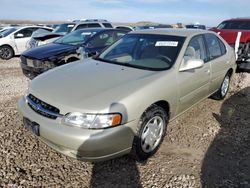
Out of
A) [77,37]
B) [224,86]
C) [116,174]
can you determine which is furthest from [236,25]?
[116,174]

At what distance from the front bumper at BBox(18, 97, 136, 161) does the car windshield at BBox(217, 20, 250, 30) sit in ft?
29.7

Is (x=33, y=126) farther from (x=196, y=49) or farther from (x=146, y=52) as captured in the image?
(x=196, y=49)

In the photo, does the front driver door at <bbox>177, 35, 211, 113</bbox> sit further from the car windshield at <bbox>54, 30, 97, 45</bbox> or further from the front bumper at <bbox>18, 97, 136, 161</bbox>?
the car windshield at <bbox>54, 30, 97, 45</bbox>

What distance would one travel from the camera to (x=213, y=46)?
4840mm

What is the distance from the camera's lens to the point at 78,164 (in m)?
3.17

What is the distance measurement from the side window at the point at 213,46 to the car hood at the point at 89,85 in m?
1.73

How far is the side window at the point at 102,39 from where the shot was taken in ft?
23.4

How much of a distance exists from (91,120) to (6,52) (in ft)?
34.0

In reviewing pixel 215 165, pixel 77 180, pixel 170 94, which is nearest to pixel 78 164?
pixel 77 180

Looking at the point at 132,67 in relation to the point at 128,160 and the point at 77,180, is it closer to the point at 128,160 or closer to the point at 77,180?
the point at 128,160

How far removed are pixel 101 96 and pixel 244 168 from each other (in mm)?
2070

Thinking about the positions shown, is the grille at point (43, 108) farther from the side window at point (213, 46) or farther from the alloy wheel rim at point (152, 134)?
the side window at point (213, 46)

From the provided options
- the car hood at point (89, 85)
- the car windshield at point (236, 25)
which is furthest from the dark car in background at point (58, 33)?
the car hood at point (89, 85)

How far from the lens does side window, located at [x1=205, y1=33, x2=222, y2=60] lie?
15.3 ft
